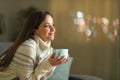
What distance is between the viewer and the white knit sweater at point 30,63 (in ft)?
4.82

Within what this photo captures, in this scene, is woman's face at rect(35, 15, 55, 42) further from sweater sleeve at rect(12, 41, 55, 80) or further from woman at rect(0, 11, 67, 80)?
sweater sleeve at rect(12, 41, 55, 80)

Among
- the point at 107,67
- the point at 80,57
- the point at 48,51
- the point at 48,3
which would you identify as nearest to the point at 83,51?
the point at 80,57

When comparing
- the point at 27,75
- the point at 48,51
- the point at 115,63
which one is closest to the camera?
the point at 27,75

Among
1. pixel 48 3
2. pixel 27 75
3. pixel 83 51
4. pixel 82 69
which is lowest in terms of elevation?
pixel 82 69

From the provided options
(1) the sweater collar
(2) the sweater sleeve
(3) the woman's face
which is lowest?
(2) the sweater sleeve

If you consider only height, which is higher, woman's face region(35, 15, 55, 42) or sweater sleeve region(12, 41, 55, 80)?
woman's face region(35, 15, 55, 42)

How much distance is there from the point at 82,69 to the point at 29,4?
4.02 feet

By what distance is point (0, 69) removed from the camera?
5.11ft

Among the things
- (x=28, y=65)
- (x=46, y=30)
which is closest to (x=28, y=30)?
(x=46, y=30)

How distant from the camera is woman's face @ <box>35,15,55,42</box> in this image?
1.55m

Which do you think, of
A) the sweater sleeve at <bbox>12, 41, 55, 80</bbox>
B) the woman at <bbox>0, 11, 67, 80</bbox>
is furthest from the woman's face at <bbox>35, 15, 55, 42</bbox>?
the sweater sleeve at <bbox>12, 41, 55, 80</bbox>

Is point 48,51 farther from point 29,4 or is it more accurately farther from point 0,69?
point 29,4

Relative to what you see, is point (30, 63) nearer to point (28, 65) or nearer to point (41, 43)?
point (28, 65)

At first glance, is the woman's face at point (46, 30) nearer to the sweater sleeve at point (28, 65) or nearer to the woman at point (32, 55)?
the woman at point (32, 55)
